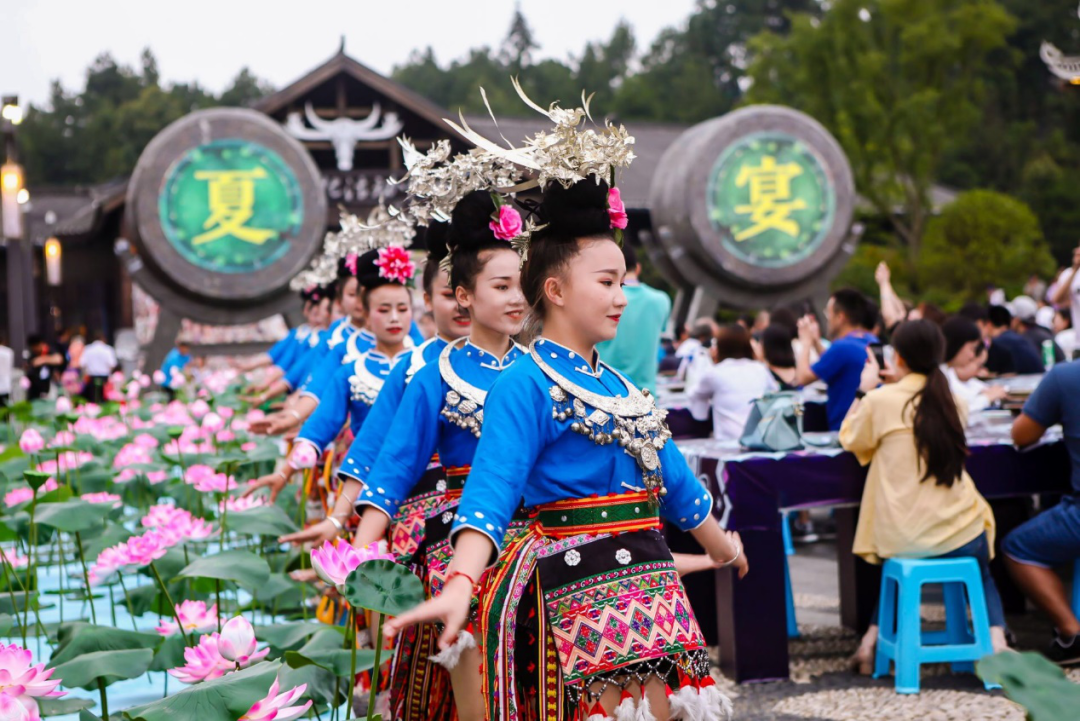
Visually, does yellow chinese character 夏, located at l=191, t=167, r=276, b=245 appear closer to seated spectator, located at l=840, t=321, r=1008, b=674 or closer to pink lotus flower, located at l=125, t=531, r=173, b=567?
seated spectator, located at l=840, t=321, r=1008, b=674

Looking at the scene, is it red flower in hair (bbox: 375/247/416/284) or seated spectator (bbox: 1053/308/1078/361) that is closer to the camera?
red flower in hair (bbox: 375/247/416/284)

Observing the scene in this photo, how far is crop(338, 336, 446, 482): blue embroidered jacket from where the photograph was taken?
10.9ft

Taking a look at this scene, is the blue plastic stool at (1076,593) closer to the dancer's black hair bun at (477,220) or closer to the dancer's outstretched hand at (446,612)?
the dancer's black hair bun at (477,220)

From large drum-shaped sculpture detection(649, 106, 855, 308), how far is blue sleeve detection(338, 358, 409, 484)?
9833 mm

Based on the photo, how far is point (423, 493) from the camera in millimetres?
3408

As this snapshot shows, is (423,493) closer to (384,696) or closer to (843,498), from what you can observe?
(384,696)

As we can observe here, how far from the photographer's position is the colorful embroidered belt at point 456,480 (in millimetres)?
3053

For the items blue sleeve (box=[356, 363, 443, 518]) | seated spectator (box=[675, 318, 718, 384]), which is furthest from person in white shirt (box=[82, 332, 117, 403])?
blue sleeve (box=[356, 363, 443, 518])

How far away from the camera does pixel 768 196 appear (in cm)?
1323

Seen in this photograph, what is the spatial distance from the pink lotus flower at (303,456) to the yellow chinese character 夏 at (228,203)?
9.37 meters

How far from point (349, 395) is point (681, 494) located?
1959 millimetres

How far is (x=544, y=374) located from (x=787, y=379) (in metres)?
4.62

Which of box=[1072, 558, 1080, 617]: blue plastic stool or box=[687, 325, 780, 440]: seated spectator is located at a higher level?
box=[687, 325, 780, 440]: seated spectator

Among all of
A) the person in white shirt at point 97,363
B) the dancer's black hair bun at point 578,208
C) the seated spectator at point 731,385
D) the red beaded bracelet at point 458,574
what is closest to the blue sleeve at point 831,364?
the seated spectator at point 731,385
